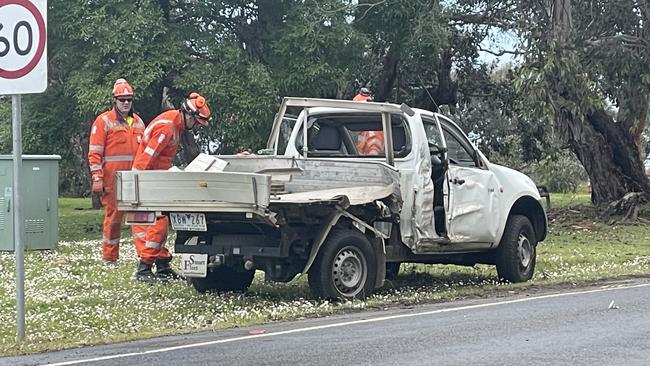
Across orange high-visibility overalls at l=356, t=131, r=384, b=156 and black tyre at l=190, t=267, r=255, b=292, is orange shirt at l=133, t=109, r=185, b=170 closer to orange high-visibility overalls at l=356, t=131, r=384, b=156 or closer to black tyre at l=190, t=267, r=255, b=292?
black tyre at l=190, t=267, r=255, b=292

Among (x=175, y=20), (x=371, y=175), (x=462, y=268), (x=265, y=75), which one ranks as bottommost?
(x=462, y=268)

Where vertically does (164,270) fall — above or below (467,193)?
below

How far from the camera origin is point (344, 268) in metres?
9.93

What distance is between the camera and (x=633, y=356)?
22.9 feet

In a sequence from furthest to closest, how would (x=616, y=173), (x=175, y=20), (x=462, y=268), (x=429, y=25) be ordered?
(x=616, y=173) → (x=175, y=20) → (x=429, y=25) → (x=462, y=268)

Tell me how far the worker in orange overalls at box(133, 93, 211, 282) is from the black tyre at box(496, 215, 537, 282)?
3.72 m

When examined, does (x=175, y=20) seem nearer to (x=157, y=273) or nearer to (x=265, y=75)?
(x=265, y=75)

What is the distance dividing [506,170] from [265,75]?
944cm

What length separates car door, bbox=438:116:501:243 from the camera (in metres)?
11.2

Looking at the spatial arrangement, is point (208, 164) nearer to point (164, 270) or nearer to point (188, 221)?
point (188, 221)

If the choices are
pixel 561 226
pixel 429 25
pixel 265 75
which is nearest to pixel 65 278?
pixel 265 75

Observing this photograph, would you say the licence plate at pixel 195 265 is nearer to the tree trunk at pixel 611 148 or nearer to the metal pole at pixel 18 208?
the metal pole at pixel 18 208

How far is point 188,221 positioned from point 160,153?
6.49ft

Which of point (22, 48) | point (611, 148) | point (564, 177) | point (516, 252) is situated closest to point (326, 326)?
point (22, 48)
